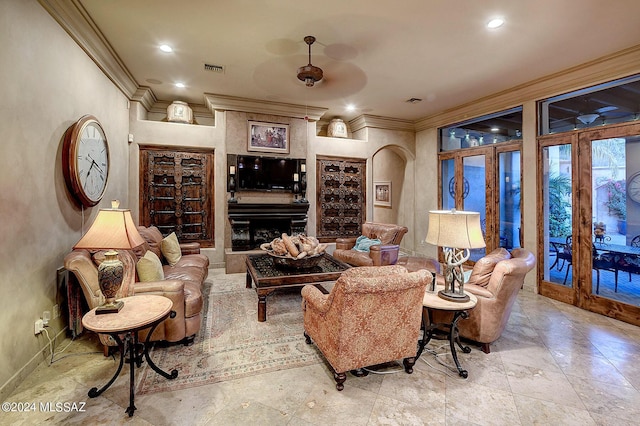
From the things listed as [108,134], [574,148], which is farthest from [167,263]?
[574,148]

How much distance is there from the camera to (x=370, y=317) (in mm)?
2049

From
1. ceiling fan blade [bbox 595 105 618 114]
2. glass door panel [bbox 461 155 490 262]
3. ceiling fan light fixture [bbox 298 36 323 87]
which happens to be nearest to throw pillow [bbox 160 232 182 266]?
ceiling fan light fixture [bbox 298 36 323 87]

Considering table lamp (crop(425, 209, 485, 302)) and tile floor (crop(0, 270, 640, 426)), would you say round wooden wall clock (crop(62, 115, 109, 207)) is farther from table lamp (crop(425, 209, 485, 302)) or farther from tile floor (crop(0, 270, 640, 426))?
table lamp (crop(425, 209, 485, 302))

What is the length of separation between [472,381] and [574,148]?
11.6ft

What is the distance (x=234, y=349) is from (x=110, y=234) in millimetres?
1431

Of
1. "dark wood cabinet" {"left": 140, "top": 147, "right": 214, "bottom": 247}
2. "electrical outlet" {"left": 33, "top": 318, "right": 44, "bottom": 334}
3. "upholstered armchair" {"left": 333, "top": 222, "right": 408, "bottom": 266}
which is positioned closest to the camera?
"electrical outlet" {"left": 33, "top": 318, "right": 44, "bottom": 334}

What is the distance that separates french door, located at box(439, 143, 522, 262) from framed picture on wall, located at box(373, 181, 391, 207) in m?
1.98

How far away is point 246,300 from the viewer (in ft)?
12.8

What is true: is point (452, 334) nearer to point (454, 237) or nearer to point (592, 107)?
point (454, 237)

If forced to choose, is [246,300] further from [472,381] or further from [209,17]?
[209,17]

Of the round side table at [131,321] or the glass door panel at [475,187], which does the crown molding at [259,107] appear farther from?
the round side table at [131,321]

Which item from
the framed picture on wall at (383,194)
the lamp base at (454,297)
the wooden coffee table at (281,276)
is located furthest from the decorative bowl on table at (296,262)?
the framed picture on wall at (383,194)

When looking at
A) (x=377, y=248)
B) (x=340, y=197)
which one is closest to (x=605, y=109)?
(x=377, y=248)

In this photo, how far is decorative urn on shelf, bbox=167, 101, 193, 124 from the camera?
210 inches
